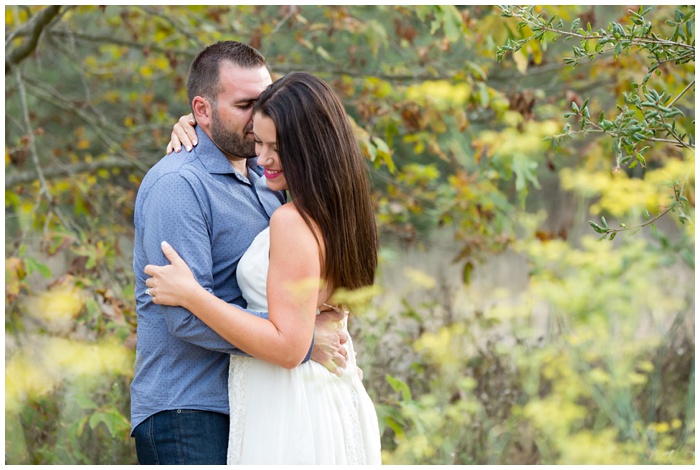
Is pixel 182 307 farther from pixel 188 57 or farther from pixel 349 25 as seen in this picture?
pixel 188 57

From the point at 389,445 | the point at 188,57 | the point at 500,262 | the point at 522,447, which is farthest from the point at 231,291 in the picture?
the point at 500,262

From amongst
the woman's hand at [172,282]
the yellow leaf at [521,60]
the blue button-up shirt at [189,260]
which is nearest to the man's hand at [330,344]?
the blue button-up shirt at [189,260]

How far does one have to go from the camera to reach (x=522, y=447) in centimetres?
394

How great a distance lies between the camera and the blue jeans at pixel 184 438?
76.7 inches

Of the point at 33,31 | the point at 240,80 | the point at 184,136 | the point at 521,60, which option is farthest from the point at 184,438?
the point at 33,31

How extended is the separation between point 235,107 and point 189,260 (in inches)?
18.7

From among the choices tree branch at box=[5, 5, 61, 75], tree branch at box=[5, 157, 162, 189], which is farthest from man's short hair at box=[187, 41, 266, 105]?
tree branch at box=[5, 157, 162, 189]

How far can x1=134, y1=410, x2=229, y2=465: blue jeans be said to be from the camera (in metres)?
1.95

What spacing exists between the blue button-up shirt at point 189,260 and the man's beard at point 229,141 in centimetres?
4

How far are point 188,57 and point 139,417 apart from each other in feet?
10.8

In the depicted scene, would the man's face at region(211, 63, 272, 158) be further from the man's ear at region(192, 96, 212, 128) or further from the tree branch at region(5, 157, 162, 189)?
the tree branch at region(5, 157, 162, 189)

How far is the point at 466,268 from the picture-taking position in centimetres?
447

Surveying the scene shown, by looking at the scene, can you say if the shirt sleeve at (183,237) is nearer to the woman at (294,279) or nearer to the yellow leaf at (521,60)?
the woman at (294,279)

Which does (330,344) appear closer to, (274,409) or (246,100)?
(274,409)
